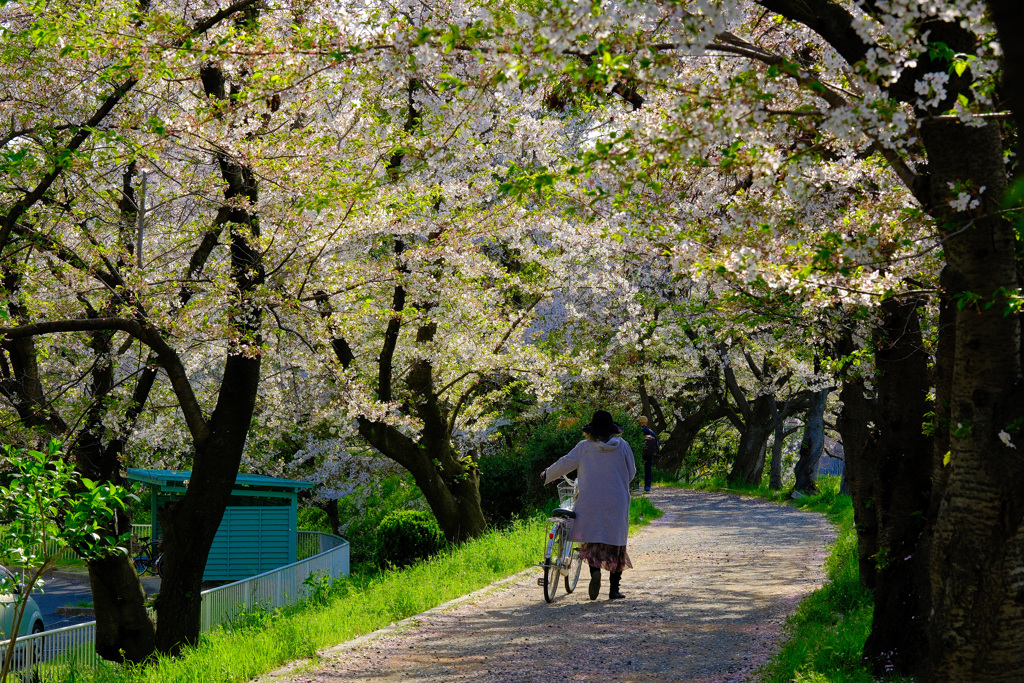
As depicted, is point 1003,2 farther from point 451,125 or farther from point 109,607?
point 109,607

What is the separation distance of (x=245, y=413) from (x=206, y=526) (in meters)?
1.23

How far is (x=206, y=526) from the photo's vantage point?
9500mm

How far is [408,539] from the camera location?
15969 mm

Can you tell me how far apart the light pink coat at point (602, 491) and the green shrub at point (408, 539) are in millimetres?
6536

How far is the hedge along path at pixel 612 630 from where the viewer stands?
687 cm

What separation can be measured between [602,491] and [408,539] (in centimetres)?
706

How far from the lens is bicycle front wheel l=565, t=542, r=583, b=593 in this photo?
9.94 m

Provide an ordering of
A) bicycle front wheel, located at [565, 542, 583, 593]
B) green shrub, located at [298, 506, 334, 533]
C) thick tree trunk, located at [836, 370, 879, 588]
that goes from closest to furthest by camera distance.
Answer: thick tree trunk, located at [836, 370, 879, 588]
bicycle front wheel, located at [565, 542, 583, 593]
green shrub, located at [298, 506, 334, 533]

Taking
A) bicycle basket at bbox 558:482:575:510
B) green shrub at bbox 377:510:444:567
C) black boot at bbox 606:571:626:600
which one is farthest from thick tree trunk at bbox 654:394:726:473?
black boot at bbox 606:571:626:600

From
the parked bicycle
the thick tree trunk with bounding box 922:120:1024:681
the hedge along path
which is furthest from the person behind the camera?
the parked bicycle

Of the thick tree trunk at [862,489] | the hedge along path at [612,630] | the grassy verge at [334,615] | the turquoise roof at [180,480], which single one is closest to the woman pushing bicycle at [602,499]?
the hedge along path at [612,630]

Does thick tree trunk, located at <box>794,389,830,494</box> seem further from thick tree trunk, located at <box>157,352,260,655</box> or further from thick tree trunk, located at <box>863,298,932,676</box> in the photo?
thick tree trunk, located at <box>157,352,260,655</box>

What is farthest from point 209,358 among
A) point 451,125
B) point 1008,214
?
point 1008,214

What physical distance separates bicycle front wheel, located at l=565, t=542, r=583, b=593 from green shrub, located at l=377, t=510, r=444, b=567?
5.85 meters
